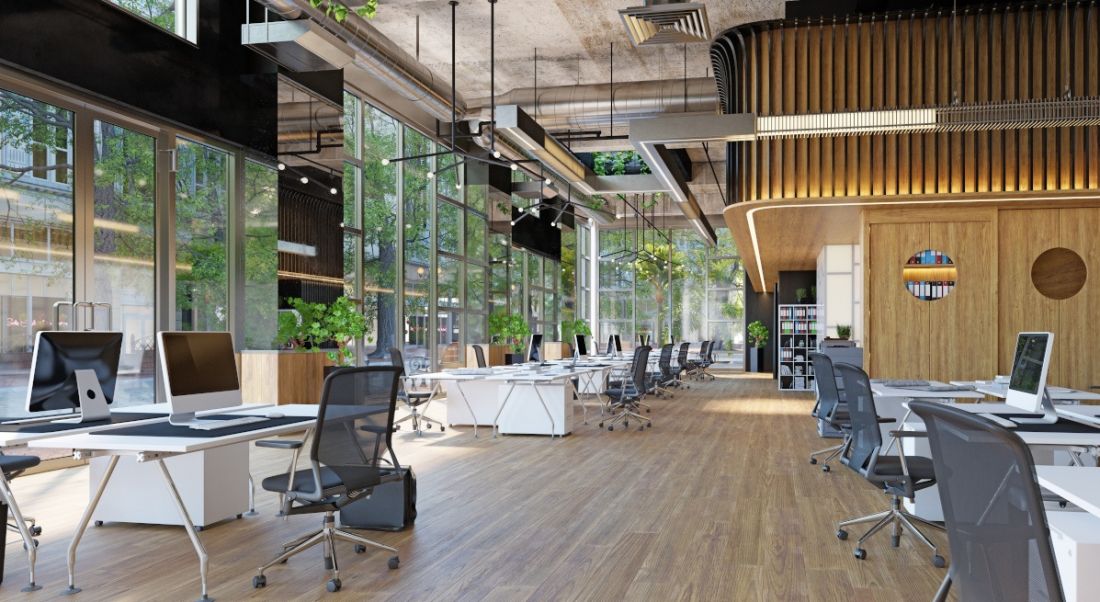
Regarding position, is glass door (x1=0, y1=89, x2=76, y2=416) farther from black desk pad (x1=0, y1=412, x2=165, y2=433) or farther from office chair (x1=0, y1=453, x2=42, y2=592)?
office chair (x1=0, y1=453, x2=42, y2=592)

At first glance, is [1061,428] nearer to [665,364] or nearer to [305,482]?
[305,482]

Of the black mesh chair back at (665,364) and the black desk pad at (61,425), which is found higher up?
the black desk pad at (61,425)

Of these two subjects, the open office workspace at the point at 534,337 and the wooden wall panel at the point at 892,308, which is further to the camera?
the wooden wall panel at the point at 892,308

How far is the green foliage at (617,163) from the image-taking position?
19.8 metres

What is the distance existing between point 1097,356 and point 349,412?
8322 millimetres

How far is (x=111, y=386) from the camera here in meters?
5.44

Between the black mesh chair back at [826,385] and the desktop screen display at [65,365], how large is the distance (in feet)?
16.4

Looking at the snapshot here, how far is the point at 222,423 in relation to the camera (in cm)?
488

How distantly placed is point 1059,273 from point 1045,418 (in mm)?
5560

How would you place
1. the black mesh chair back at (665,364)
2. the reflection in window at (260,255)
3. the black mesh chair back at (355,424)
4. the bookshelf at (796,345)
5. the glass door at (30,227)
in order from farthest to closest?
the bookshelf at (796,345), the black mesh chair back at (665,364), the reflection in window at (260,255), the glass door at (30,227), the black mesh chair back at (355,424)

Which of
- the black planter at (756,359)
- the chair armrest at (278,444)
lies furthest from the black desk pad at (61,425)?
the black planter at (756,359)

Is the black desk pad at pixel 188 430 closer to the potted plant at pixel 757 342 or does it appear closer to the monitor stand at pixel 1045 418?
the monitor stand at pixel 1045 418

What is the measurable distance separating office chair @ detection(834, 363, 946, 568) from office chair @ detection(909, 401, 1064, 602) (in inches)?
95.5

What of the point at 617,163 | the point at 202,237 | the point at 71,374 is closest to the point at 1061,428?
the point at 71,374
